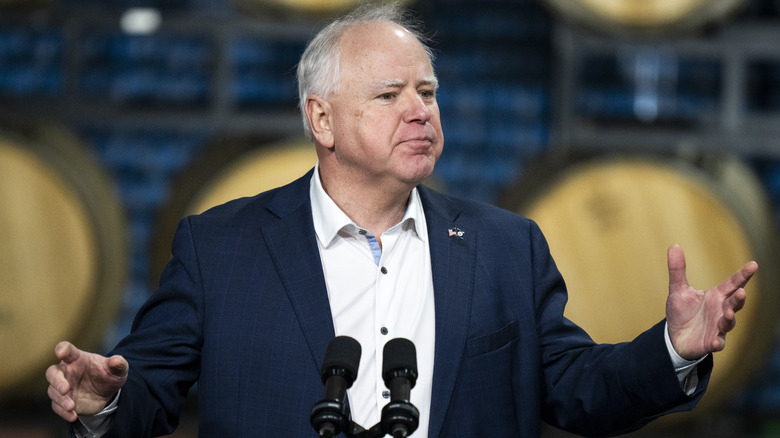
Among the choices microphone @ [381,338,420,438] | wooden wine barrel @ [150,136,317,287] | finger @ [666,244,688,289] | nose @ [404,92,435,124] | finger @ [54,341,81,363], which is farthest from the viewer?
wooden wine barrel @ [150,136,317,287]

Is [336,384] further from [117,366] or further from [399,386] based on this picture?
[117,366]

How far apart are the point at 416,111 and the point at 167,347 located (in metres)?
0.63

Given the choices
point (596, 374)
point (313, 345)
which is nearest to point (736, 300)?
point (596, 374)

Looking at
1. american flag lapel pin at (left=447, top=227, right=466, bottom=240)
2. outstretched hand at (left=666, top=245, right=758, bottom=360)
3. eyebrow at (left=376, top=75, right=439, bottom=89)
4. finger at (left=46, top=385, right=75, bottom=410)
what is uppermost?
eyebrow at (left=376, top=75, right=439, bottom=89)

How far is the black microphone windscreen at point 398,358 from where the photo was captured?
126 centimetres

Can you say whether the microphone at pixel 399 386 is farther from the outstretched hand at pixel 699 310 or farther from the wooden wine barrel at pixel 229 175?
the wooden wine barrel at pixel 229 175

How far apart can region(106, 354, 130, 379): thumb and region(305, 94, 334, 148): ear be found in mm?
654

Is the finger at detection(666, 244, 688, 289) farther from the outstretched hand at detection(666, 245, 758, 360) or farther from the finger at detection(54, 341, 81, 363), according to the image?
the finger at detection(54, 341, 81, 363)

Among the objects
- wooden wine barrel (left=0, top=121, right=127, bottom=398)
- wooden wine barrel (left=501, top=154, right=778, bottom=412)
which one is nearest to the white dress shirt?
wooden wine barrel (left=501, top=154, right=778, bottom=412)

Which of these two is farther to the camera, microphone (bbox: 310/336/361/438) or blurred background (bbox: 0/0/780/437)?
blurred background (bbox: 0/0/780/437)

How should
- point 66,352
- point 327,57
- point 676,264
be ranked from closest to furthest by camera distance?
1. point 66,352
2. point 676,264
3. point 327,57

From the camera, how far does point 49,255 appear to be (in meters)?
3.04

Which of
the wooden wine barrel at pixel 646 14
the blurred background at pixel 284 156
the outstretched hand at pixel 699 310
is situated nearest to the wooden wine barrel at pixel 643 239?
the blurred background at pixel 284 156

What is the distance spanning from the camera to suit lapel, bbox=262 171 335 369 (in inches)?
65.9
